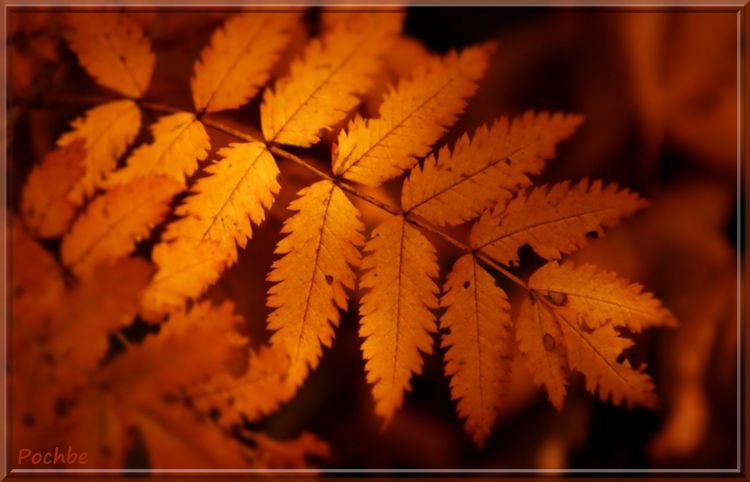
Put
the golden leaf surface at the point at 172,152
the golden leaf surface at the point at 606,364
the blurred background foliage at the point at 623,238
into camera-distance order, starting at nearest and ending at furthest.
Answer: the golden leaf surface at the point at 606,364, the golden leaf surface at the point at 172,152, the blurred background foliage at the point at 623,238

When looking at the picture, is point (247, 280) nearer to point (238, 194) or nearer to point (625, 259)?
point (238, 194)

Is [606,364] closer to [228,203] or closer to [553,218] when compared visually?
[553,218]

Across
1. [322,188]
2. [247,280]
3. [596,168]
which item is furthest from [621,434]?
[322,188]

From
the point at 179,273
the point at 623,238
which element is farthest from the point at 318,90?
the point at 623,238

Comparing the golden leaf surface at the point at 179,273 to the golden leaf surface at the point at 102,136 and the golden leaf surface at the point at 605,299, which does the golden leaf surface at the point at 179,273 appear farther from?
the golden leaf surface at the point at 605,299

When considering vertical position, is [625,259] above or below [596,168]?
below

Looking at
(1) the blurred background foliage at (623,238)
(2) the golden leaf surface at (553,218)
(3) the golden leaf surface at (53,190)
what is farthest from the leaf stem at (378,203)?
(1) the blurred background foliage at (623,238)

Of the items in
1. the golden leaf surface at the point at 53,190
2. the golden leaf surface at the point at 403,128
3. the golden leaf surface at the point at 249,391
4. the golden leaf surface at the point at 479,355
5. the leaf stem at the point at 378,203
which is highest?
the golden leaf surface at the point at 403,128
